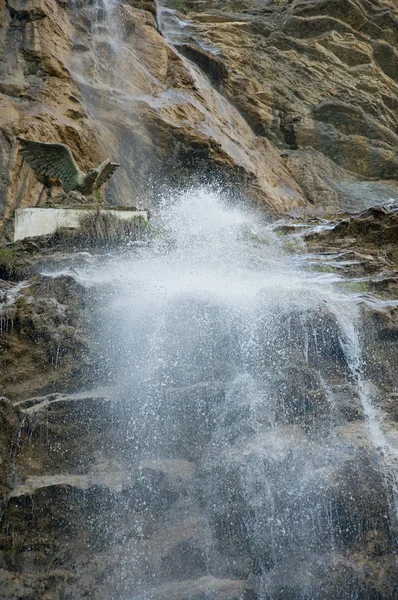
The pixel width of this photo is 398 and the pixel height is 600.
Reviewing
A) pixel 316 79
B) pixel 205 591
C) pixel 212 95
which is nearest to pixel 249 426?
pixel 205 591

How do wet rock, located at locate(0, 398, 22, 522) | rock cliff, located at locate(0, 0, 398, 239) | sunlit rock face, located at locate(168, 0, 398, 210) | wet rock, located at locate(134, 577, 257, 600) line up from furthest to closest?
sunlit rock face, located at locate(168, 0, 398, 210) < rock cliff, located at locate(0, 0, 398, 239) < wet rock, located at locate(0, 398, 22, 522) < wet rock, located at locate(134, 577, 257, 600)

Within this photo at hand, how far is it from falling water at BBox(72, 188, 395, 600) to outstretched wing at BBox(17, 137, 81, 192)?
3080 millimetres

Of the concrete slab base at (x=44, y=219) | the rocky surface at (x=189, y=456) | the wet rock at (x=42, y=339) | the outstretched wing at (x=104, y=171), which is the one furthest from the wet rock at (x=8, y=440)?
the outstretched wing at (x=104, y=171)

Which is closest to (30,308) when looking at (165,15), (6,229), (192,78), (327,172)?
(6,229)

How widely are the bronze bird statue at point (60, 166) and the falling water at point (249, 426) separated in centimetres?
295

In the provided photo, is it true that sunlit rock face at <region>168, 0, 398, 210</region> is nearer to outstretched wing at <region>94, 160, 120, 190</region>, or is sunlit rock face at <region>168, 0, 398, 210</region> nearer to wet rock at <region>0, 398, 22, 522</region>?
outstretched wing at <region>94, 160, 120, 190</region>

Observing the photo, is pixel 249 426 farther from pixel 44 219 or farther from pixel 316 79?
pixel 316 79

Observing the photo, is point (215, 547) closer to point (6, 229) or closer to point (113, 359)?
point (113, 359)

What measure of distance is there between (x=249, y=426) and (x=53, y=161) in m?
6.00

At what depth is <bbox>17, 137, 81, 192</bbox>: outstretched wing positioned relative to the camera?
352 inches

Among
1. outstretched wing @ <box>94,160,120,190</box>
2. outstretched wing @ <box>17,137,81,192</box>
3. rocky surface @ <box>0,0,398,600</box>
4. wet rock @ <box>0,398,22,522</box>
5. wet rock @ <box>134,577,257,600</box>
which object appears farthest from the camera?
outstretched wing @ <box>94,160,120,190</box>

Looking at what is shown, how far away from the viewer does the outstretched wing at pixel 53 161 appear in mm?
Result: 8953

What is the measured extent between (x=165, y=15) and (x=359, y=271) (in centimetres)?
1410

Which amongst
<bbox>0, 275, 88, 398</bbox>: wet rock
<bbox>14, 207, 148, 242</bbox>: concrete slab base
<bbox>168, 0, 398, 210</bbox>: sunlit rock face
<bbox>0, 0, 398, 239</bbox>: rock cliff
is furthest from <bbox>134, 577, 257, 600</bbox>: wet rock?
<bbox>168, 0, 398, 210</bbox>: sunlit rock face
